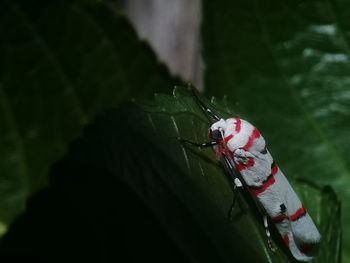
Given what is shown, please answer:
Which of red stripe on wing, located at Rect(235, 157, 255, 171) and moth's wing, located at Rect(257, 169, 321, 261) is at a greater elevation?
red stripe on wing, located at Rect(235, 157, 255, 171)

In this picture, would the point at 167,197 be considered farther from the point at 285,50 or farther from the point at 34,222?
the point at 285,50

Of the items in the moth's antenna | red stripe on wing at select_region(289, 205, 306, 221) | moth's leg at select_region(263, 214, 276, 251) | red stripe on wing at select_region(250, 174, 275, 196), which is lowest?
red stripe on wing at select_region(289, 205, 306, 221)

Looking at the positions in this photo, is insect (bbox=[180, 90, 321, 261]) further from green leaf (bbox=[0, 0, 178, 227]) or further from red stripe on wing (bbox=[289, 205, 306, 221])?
green leaf (bbox=[0, 0, 178, 227])

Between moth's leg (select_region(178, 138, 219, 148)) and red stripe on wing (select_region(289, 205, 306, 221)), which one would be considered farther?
red stripe on wing (select_region(289, 205, 306, 221))

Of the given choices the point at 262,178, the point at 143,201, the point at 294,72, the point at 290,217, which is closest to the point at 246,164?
the point at 262,178

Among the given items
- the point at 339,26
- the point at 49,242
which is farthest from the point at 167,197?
the point at 339,26

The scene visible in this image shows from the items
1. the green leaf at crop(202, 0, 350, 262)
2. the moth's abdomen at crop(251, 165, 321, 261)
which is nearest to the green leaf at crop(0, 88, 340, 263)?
the moth's abdomen at crop(251, 165, 321, 261)
